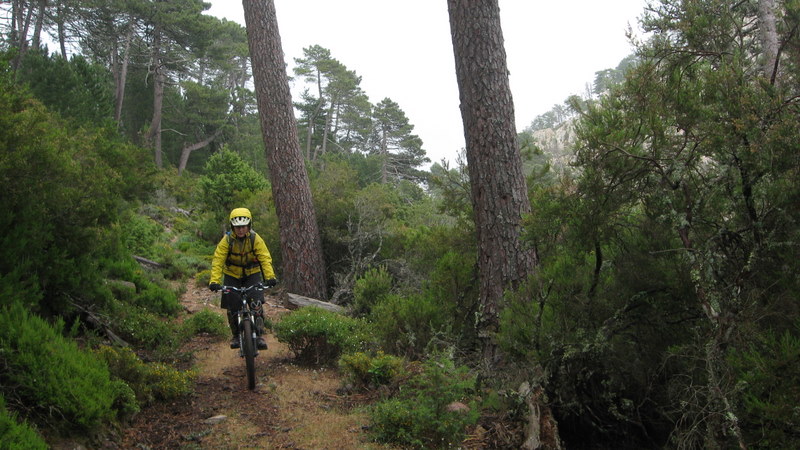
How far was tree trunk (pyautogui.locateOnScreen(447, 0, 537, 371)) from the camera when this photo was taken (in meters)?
5.35

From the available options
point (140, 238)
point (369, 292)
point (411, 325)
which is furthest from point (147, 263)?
point (411, 325)

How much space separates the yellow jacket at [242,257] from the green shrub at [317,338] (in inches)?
27.8

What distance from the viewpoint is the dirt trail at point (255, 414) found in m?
4.12

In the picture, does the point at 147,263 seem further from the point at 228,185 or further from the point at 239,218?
the point at 239,218

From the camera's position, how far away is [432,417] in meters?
3.86

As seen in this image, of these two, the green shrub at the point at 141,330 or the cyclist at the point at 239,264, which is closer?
the cyclist at the point at 239,264

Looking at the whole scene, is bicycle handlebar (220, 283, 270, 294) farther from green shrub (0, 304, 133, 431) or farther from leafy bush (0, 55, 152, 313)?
green shrub (0, 304, 133, 431)

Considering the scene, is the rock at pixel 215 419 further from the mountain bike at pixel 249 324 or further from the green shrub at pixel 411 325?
the green shrub at pixel 411 325

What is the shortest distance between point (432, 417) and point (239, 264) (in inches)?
126

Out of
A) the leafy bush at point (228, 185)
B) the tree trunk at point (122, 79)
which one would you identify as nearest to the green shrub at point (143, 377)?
the leafy bush at point (228, 185)

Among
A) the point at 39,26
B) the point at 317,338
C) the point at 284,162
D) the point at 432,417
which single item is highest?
the point at 39,26

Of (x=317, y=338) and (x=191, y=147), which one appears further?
(x=191, y=147)

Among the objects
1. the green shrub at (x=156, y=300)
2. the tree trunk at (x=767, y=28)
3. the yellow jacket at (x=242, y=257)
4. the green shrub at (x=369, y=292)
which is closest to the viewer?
the yellow jacket at (x=242, y=257)

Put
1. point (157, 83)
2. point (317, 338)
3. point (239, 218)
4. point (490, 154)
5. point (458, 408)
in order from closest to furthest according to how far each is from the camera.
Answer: point (458, 408), point (490, 154), point (239, 218), point (317, 338), point (157, 83)
